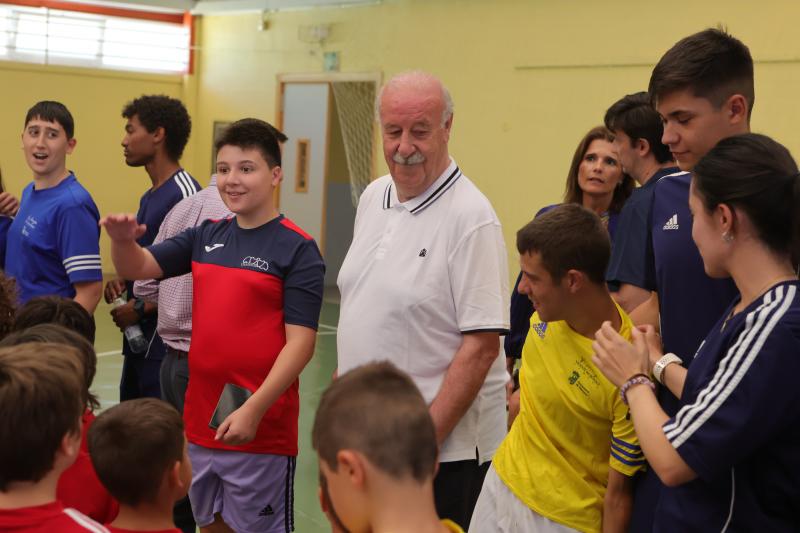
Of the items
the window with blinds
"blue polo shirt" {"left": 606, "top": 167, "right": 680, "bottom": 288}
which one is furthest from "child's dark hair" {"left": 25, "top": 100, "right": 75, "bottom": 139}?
the window with blinds

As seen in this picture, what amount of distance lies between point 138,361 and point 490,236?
2.21 m

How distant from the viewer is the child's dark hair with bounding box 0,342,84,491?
198cm

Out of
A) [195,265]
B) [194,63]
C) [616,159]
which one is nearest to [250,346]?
[195,265]

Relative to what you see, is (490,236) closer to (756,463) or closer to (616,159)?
(756,463)

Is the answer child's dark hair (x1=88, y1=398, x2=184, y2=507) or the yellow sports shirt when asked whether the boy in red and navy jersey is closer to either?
child's dark hair (x1=88, y1=398, x2=184, y2=507)

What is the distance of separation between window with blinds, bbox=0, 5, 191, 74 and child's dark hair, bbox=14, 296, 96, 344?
9931 mm

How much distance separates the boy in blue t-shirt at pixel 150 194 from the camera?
4.23m

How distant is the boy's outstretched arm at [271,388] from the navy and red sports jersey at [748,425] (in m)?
1.37

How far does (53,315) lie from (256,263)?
70 cm

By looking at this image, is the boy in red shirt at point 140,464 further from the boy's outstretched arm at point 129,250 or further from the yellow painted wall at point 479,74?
the yellow painted wall at point 479,74

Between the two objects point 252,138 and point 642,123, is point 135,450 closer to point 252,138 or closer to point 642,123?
point 252,138

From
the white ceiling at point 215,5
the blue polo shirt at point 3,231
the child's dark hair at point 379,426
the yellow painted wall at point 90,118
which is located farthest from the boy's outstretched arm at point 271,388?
the yellow painted wall at point 90,118

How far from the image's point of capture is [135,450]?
7.27 feet

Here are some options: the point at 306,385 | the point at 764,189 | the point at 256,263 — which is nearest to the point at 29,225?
the point at 256,263
